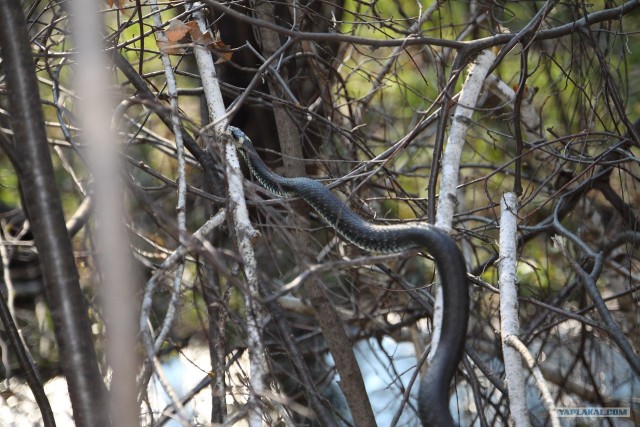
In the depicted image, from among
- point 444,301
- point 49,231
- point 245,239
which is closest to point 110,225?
point 49,231

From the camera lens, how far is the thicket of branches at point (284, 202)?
241 centimetres

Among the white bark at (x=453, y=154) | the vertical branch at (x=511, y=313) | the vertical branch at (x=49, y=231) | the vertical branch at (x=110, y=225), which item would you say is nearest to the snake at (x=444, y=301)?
the white bark at (x=453, y=154)

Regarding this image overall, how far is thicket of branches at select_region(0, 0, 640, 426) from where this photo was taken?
94.7 inches

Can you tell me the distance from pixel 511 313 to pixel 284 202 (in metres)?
0.89

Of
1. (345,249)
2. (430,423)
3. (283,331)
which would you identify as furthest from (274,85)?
(430,423)

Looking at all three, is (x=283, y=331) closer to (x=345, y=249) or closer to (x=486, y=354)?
(x=345, y=249)

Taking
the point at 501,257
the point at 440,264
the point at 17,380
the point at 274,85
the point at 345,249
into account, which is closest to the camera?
the point at 440,264

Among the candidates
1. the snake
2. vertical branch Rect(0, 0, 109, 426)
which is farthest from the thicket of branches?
the snake

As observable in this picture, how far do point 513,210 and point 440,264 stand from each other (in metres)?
0.62

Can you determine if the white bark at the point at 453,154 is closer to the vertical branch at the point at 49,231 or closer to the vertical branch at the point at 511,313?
the vertical branch at the point at 511,313

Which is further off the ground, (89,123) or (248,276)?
(89,123)

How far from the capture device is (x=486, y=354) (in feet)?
19.8

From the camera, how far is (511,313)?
2.55 metres

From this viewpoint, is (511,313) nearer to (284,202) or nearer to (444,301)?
(444,301)
